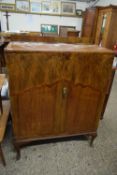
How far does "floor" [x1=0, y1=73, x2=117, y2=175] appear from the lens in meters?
1.29

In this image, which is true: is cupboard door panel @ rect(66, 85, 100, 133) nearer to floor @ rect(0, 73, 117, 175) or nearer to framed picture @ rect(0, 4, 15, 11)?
floor @ rect(0, 73, 117, 175)

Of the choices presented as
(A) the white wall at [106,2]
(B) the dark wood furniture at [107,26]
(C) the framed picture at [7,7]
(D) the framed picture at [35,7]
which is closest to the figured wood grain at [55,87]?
(B) the dark wood furniture at [107,26]

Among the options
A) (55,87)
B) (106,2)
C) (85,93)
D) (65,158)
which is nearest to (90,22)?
(106,2)

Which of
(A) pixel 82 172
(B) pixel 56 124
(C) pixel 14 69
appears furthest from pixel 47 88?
(A) pixel 82 172

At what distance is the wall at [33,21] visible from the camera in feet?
17.9

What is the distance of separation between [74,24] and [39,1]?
5.26 ft

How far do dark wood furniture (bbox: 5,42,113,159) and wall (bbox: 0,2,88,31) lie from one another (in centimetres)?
495

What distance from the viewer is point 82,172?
1.29m

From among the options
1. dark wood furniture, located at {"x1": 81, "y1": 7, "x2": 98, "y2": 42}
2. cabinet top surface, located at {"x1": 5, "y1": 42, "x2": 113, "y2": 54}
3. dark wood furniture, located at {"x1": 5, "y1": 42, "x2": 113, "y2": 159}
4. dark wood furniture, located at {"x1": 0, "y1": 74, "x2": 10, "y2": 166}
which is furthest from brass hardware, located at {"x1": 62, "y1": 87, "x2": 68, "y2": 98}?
dark wood furniture, located at {"x1": 81, "y1": 7, "x2": 98, "y2": 42}

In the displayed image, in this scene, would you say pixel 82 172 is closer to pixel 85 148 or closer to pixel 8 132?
pixel 85 148

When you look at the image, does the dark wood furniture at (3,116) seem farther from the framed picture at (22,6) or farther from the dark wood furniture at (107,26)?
the framed picture at (22,6)

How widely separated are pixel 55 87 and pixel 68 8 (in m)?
5.39

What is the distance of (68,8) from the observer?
18.2ft

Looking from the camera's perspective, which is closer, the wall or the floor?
the floor
